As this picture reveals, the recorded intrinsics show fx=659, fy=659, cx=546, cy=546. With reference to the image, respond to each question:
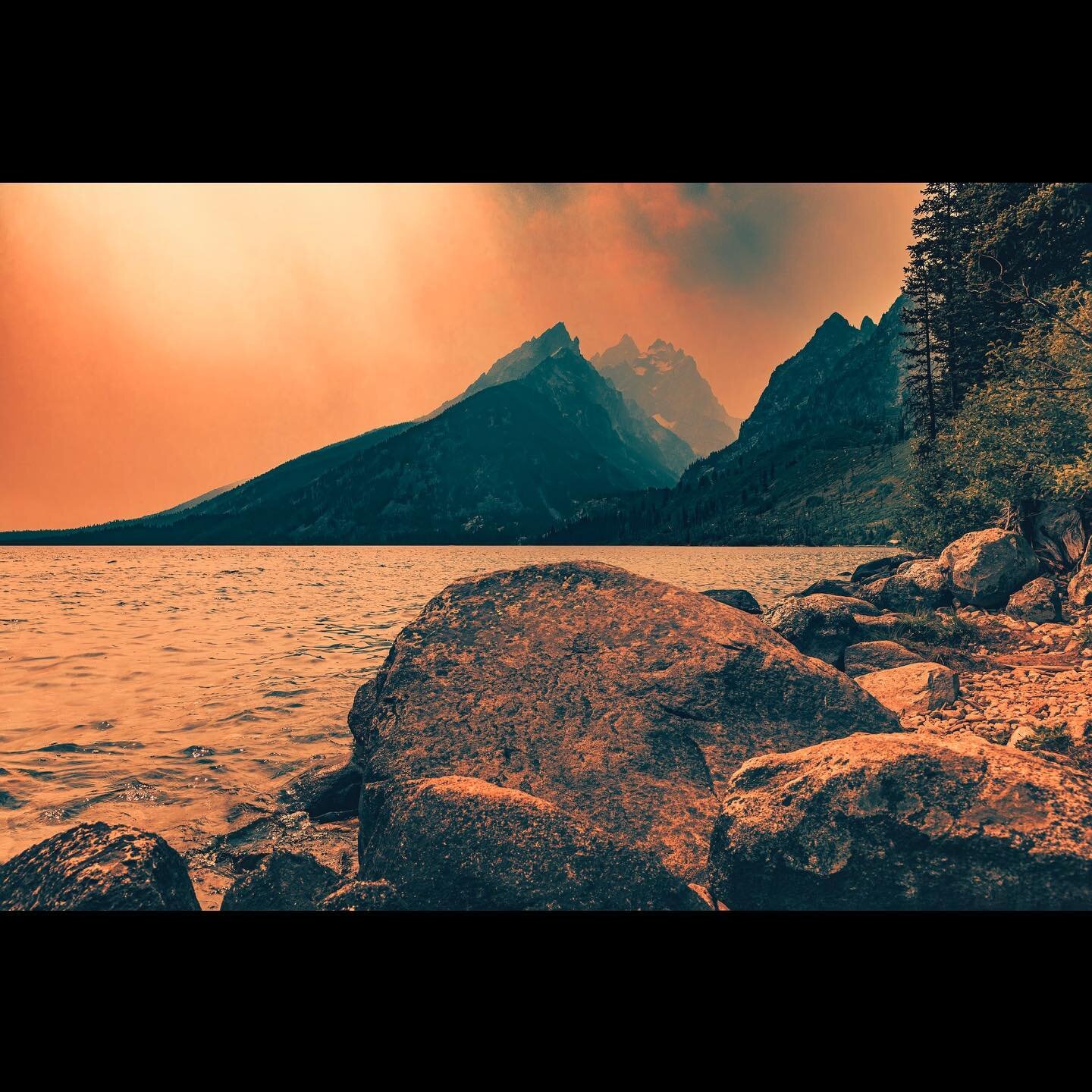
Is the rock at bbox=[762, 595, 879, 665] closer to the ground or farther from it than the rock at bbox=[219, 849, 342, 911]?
farther from it

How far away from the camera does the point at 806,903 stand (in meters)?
5.68

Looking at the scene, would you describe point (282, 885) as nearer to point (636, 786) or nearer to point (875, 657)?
point (636, 786)

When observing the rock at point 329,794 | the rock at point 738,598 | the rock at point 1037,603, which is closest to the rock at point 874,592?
the rock at point 1037,603

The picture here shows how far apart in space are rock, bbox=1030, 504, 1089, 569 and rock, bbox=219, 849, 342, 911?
24866 mm

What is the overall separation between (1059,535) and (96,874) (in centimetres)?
2739

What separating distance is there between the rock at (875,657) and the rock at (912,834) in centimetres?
878

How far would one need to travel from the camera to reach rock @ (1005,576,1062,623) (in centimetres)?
1859

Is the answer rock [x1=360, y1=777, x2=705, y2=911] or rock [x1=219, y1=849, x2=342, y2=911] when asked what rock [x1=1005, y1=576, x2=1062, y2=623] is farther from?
rock [x1=219, y1=849, x2=342, y2=911]

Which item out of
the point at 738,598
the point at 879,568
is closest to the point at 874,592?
A: the point at 738,598

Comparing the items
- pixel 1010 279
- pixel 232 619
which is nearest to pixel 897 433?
pixel 1010 279

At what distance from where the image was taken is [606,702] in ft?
28.0

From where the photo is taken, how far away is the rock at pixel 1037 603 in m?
18.6

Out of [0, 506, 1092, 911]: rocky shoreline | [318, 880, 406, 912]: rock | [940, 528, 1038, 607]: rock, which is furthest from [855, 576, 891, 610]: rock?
[318, 880, 406, 912]: rock

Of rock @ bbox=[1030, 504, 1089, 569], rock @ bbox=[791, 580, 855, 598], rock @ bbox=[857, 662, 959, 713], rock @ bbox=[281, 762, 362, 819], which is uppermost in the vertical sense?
rock @ bbox=[1030, 504, 1089, 569]
